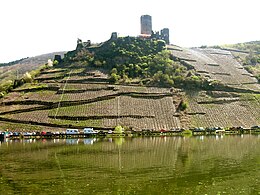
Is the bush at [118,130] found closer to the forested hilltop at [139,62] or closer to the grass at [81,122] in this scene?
the grass at [81,122]

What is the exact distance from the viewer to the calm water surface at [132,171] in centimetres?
3014

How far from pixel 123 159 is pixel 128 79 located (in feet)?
234

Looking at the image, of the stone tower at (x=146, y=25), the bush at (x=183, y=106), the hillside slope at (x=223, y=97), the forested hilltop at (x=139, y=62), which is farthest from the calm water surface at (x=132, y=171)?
the stone tower at (x=146, y=25)

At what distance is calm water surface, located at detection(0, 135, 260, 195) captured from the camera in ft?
98.9

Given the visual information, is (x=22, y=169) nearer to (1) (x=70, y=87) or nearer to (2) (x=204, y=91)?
(1) (x=70, y=87)

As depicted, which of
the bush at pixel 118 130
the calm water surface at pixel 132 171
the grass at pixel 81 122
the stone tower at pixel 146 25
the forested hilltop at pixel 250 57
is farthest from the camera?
the stone tower at pixel 146 25

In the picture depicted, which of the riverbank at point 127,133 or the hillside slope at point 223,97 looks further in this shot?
the hillside slope at point 223,97

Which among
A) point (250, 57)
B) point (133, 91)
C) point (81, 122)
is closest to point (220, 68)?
point (250, 57)

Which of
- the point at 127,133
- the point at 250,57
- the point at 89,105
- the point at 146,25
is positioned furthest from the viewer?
the point at 146,25

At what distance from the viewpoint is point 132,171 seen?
123ft

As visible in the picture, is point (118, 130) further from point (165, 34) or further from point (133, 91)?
point (165, 34)

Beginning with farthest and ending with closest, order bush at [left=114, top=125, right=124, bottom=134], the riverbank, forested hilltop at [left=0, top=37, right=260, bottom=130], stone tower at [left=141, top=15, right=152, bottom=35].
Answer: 1. stone tower at [left=141, top=15, right=152, bottom=35]
2. forested hilltop at [left=0, top=37, right=260, bottom=130]
3. bush at [left=114, top=125, right=124, bottom=134]
4. the riverbank

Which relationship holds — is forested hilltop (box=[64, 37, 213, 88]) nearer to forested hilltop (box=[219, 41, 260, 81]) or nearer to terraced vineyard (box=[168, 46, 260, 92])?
terraced vineyard (box=[168, 46, 260, 92])

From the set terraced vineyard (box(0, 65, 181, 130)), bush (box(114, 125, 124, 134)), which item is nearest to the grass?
terraced vineyard (box(0, 65, 181, 130))
